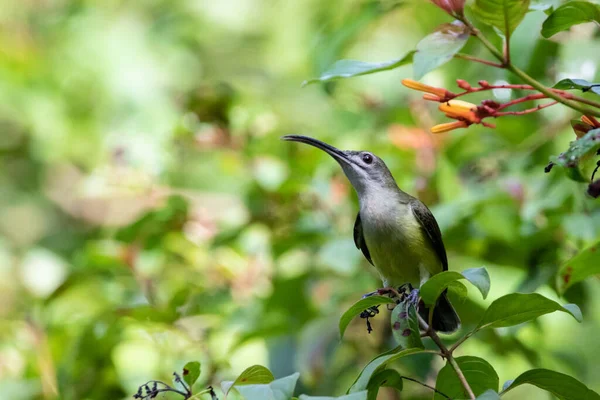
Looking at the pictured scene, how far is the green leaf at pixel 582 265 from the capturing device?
7.11ft

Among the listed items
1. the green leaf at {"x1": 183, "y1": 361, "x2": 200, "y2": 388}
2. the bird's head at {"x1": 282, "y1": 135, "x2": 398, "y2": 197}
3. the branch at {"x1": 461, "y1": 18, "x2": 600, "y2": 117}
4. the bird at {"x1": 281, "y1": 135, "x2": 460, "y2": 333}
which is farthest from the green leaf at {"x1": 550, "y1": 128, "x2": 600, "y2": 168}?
the bird's head at {"x1": 282, "y1": 135, "x2": 398, "y2": 197}

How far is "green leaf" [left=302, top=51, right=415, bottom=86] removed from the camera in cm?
197

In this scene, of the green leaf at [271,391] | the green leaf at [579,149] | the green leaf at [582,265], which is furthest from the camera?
the green leaf at [582,265]

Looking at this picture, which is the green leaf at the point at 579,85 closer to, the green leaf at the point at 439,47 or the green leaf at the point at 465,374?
the green leaf at the point at 439,47

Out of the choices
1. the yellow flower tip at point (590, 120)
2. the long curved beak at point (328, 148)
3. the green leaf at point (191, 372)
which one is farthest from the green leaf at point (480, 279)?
the long curved beak at point (328, 148)

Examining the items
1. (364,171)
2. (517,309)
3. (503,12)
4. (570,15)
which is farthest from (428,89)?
(364,171)

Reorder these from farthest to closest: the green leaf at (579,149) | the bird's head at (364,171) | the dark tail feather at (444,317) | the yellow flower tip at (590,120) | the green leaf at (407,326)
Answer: the bird's head at (364,171) < the dark tail feather at (444,317) < the green leaf at (407,326) < the yellow flower tip at (590,120) < the green leaf at (579,149)

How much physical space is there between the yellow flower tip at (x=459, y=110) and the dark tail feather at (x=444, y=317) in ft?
4.41

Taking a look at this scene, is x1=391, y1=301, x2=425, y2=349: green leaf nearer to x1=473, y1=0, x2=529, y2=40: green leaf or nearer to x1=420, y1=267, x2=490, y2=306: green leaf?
x1=420, y1=267, x2=490, y2=306: green leaf

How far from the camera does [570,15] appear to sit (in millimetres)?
1846

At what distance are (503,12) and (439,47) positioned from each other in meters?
0.17

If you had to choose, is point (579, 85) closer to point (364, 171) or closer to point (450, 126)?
point (450, 126)

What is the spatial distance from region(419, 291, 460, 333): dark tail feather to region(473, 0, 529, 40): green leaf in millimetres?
1535

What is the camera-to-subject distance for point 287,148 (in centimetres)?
429
